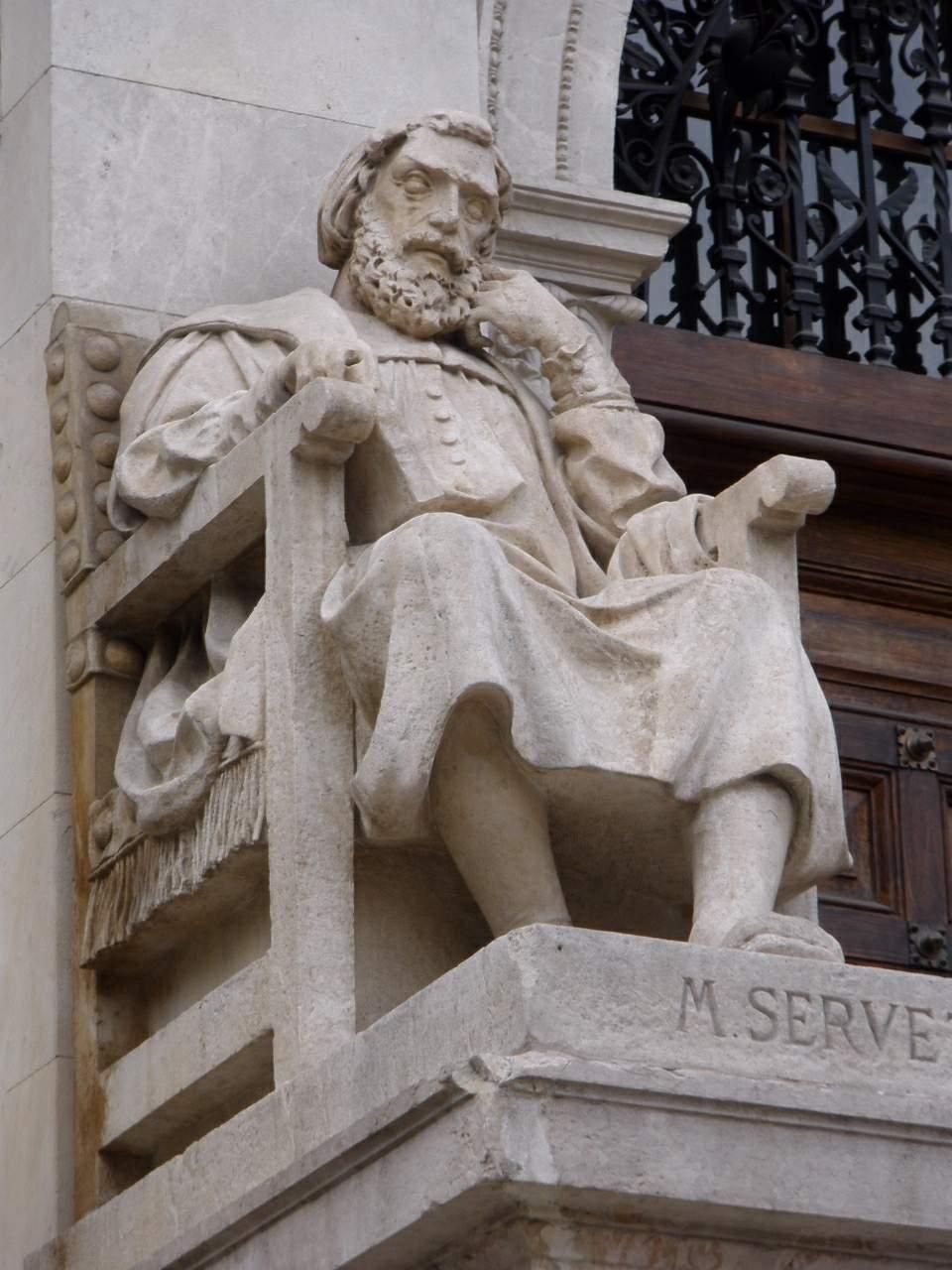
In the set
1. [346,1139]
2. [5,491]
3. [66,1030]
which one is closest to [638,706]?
[346,1139]

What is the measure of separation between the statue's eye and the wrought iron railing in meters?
1.31

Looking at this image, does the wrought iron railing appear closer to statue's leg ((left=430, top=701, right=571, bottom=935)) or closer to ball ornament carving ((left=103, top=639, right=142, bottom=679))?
ball ornament carving ((left=103, top=639, right=142, bottom=679))

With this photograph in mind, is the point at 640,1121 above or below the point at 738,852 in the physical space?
below

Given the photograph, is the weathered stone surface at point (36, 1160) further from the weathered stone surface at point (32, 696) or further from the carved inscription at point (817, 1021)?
the carved inscription at point (817, 1021)

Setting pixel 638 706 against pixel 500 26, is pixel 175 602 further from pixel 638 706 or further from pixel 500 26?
pixel 500 26

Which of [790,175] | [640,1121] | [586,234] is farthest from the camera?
[790,175]

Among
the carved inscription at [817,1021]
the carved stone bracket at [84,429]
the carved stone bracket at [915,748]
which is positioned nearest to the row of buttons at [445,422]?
the carved stone bracket at [84,429]

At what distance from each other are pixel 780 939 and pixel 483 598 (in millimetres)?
639

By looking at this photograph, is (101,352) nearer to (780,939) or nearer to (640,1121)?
(780,939)

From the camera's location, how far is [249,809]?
505 cm

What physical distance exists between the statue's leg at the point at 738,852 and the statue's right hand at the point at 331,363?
0.88 metres

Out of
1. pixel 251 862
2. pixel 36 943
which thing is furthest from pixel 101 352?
pixel 251 862

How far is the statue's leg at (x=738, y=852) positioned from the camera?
15.4 ft

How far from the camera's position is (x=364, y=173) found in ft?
18.5
